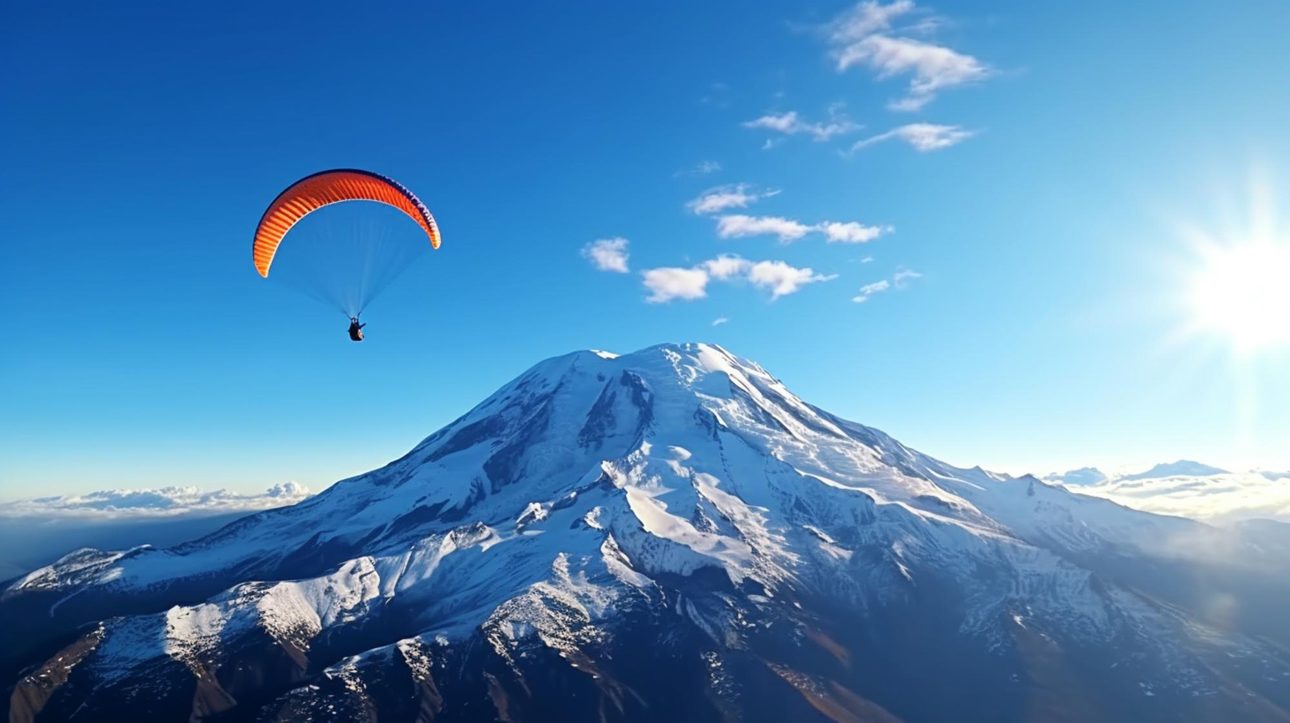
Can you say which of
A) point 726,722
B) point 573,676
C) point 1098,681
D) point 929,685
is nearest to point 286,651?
point 573,676

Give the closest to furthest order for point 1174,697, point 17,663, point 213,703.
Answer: point 213,703, point 17,663, point 1174,697

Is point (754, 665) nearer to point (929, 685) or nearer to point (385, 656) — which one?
point (929, 685)

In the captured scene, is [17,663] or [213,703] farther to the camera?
[17,663]

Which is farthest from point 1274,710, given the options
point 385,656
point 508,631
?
point 385,656

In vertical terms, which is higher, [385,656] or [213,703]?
[385,656]

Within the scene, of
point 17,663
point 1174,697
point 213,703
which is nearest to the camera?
point 213,703

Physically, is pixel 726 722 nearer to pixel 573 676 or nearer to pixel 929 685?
pixel 573 676
